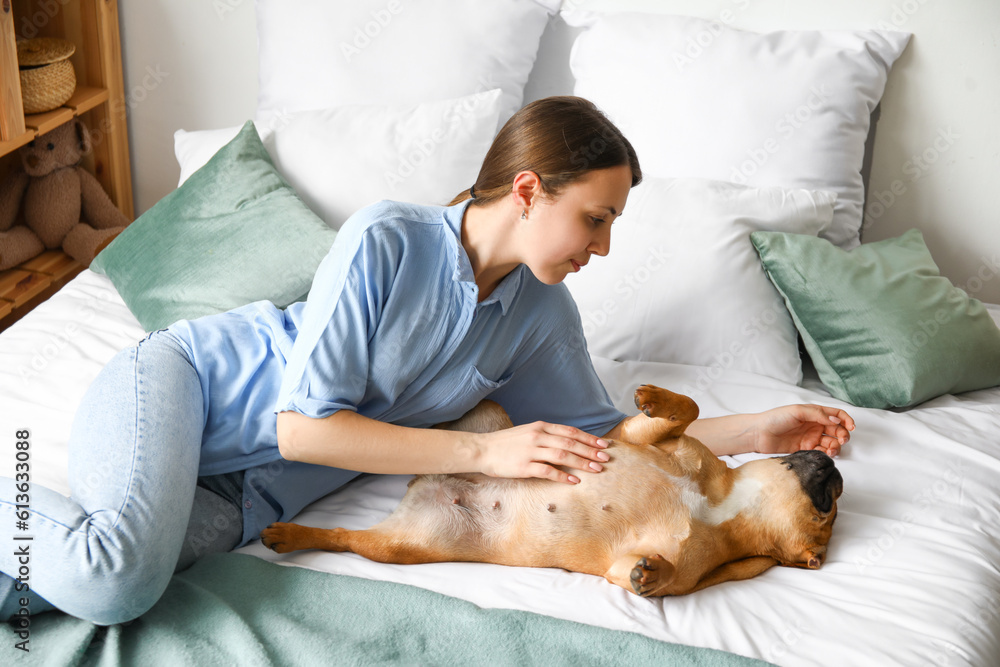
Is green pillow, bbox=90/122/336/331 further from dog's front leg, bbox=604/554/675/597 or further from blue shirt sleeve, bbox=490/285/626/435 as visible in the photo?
dog's front leg, bbox=604/554/675/597

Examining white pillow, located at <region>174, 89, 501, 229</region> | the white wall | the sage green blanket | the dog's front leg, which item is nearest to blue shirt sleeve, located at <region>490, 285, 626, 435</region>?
the dog's front leg

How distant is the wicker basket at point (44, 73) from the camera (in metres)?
2.48

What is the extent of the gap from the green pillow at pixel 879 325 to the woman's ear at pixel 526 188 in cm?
87

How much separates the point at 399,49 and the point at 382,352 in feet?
4.37

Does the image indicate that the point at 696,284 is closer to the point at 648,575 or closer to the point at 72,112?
the point at 648,575

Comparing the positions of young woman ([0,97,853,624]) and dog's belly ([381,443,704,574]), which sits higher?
young woman ([0,97,853,624])

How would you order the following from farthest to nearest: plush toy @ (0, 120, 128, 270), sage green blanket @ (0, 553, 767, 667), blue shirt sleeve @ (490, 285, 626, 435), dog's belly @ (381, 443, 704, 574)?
plush toy @ (0, 120, 128, 270) → blue shirt sleeve @ (490, 285, 626, 435) → dog's belly @ (381, 443, 704, 574) → sage green blanket @ (0, 553, 767, 667)

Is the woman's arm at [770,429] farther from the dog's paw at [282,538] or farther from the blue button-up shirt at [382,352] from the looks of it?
the dog's paw at [282,538]

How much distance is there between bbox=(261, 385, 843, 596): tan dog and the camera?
1371 mm

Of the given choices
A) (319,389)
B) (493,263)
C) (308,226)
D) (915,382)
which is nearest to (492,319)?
(493,263)

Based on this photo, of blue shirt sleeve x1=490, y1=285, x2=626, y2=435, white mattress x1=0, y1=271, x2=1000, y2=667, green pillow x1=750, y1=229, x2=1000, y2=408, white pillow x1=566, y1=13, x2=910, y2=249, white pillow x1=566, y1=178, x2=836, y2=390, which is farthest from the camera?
→ white pillow x1=566, y1=13, x2=910, y2=249

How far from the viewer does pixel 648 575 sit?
4.05 feet

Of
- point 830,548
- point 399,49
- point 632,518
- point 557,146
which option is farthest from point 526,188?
point 399,49

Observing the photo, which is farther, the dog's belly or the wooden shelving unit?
the wooden shelving unit
